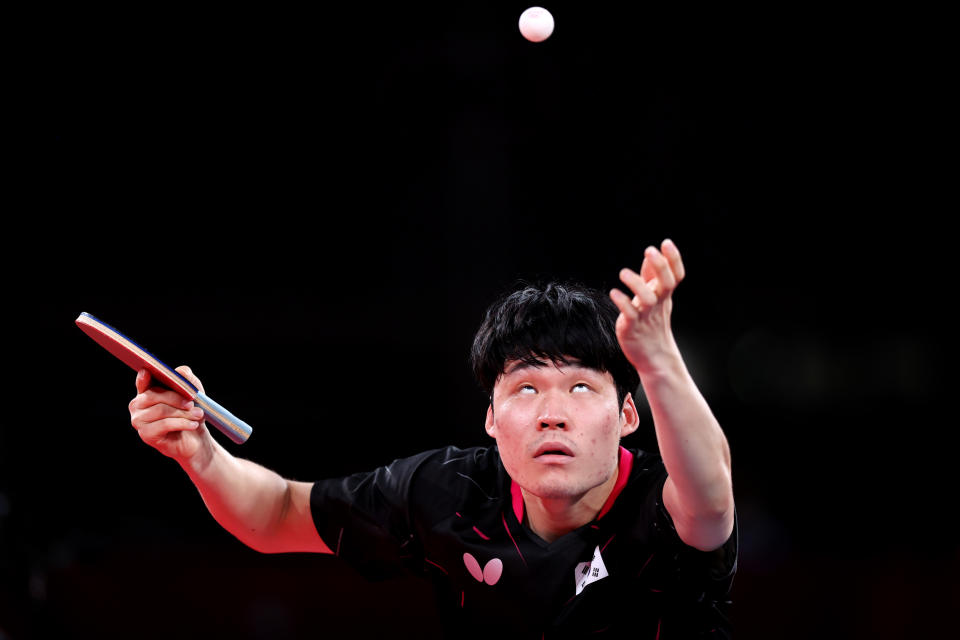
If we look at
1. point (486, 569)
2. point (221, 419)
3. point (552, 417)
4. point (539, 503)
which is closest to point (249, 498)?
point (221, 419)

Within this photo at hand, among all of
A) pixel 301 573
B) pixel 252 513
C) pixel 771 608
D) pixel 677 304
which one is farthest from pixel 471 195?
pixel 252 513

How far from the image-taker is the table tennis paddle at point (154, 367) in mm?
1844

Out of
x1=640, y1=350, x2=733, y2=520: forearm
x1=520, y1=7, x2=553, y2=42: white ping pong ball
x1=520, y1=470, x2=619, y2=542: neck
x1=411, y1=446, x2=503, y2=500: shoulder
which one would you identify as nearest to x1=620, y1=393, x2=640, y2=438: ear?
x1=520, y1=470, x2=619, y2=542: neck

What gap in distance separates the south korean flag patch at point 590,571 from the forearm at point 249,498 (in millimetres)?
755

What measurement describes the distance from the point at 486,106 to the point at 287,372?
1.80 meters

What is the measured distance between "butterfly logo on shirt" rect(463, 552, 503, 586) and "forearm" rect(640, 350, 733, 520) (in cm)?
56

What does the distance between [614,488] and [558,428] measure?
24cm

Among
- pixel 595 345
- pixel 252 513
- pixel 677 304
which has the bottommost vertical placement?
pixel 252 513

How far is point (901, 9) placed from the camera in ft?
14.6

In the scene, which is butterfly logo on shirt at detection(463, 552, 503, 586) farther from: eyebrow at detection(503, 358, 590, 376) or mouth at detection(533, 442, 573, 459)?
eyebrow at detection(503, 358, 590, 376)

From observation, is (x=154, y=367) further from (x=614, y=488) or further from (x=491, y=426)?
(x=614, y=488)

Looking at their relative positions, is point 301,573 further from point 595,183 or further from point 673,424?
point 673,424

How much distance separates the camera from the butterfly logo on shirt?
80.7 inches

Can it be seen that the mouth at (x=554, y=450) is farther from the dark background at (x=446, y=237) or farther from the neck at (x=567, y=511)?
the dark background at (x=446, y=237)
